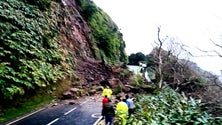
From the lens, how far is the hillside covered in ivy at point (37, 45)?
69.1 ft

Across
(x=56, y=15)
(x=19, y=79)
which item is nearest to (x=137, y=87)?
(x=56, y=15)

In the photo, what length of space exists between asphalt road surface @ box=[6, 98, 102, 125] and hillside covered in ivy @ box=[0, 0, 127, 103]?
5.70 ft

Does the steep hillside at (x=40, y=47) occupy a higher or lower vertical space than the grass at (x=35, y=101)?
higher

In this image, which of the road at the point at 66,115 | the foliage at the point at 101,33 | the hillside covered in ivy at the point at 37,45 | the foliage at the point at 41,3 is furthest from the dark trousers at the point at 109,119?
the foliage at the point at 101,33

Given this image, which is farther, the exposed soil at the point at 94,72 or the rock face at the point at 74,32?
the rock face at the point at 74,32

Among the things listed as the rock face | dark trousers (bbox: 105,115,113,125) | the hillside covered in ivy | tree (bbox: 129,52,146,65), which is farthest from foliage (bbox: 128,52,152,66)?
dark trousers (bbox: 105,115,113,125)

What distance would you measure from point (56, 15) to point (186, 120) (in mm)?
24604

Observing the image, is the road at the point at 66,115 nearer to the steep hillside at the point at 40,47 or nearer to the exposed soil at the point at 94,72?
the steep hillside at the point at 40,47

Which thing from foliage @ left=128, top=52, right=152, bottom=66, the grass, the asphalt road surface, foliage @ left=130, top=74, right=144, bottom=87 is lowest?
the asphalt road surface

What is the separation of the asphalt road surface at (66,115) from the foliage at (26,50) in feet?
5.80

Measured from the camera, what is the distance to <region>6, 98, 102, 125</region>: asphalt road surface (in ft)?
60.4

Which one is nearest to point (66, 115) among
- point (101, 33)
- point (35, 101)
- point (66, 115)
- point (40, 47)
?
point (66, 115)

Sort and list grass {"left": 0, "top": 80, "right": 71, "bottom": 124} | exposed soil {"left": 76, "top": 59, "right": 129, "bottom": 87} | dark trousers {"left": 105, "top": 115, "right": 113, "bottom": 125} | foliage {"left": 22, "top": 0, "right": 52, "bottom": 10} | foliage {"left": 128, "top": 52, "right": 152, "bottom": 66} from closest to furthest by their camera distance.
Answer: dark trousers {"left": 105, "top": 115, "right": 113, "bottom": 125}, grass {"left": 0, "top": 80, "right": 71, "bottom": 124}, foliage {"left": 22, "top": 0, "right": 52, "bottom": 10}, exposed soil {"left": 76, "top": 59, "right": 129, "bottom": 87}, foliage {"left": 128, "top": 52, "right": 152, "bottom": 66}

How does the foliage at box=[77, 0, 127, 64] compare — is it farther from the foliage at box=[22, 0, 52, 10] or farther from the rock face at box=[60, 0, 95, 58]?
the foliage at box=[22, 0, 52, 10]
